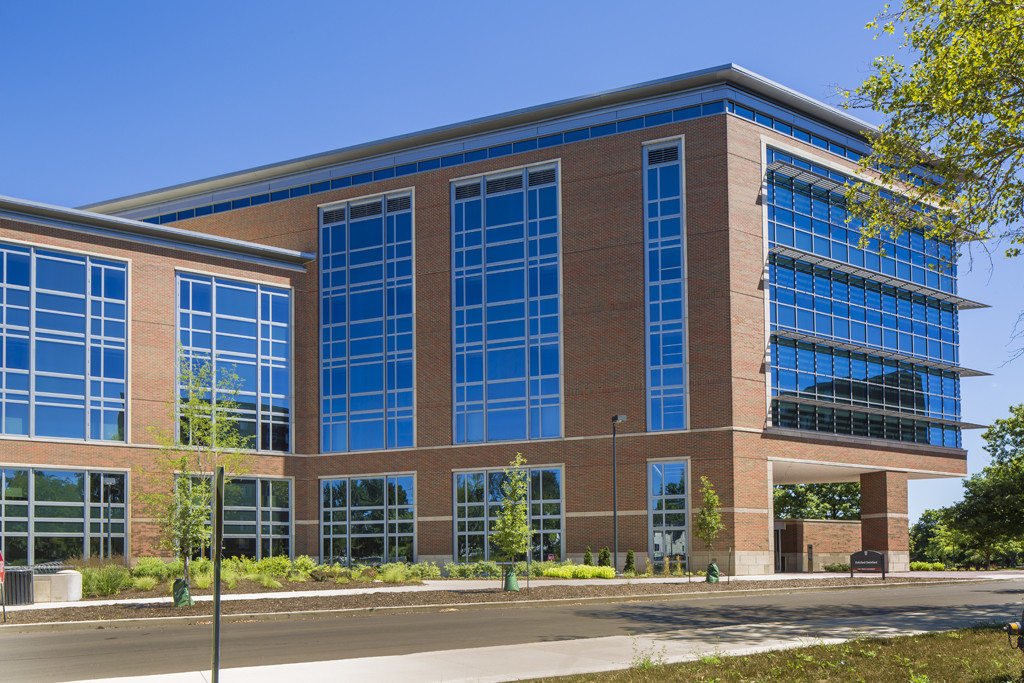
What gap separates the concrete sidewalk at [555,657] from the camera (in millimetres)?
13508

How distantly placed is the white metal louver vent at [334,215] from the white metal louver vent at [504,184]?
8.84m

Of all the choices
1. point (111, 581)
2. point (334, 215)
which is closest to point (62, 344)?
point (334, 215)

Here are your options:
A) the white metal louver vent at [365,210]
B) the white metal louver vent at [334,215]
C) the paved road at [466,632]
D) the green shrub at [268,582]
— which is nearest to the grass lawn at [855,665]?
the paved road at [466,632]

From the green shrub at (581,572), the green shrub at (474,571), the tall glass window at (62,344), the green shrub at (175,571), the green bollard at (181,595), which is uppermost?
the tall glass window at (62,344)

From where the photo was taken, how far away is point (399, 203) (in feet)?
182

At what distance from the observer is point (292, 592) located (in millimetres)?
32094

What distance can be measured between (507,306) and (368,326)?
8106 mm

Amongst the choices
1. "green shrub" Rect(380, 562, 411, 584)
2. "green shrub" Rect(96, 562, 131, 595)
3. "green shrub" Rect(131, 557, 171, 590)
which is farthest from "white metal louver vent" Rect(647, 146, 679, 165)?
"green shrub" Rect(96, 562, 131, 595)

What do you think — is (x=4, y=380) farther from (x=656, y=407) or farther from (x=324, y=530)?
(x=656, y=407)

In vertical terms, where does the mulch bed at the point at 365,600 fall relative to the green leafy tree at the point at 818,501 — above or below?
above

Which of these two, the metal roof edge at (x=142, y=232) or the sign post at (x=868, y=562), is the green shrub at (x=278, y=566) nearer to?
the metal roof edge at (x=142, y=232)

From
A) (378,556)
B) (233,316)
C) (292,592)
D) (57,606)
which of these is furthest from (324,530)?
(57,606)

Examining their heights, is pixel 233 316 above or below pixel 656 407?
above

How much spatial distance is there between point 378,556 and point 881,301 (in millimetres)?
27665
